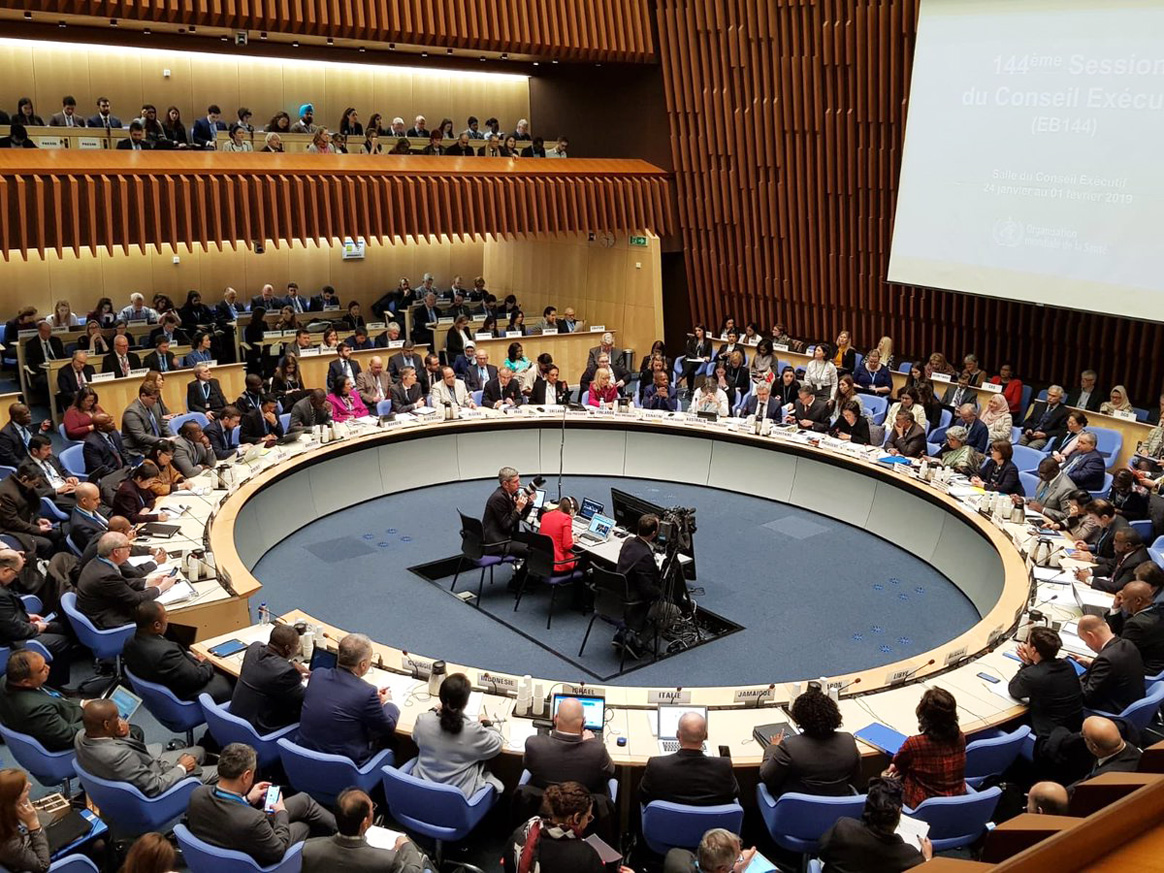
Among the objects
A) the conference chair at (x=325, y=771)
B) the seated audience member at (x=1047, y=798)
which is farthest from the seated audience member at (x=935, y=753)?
the conference chair at (x=325, y=771)

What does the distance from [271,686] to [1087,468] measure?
7168 millimetres

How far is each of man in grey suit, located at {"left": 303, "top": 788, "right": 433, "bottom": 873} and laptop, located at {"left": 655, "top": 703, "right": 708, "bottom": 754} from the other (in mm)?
1528

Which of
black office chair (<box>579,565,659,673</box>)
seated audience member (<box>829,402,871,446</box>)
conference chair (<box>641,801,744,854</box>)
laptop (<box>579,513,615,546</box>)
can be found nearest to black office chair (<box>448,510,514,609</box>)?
laptop (<box>579,513,615,546</box>)

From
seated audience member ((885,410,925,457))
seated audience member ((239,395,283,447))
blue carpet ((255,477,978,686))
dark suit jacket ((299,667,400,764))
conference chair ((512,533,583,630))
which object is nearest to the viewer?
dark suit jacket ((299,667,400,764))

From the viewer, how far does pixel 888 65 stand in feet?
40.0

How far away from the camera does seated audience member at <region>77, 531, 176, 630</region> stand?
5816mm

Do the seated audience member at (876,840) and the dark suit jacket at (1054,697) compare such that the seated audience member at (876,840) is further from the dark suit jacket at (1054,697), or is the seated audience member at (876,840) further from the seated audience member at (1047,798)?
the dark suit jacket at (1054,697)

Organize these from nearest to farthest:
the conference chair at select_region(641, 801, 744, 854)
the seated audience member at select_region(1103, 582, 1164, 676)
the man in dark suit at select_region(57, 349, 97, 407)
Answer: the conference chair at select_region(641, 801, 744, 854), the seated audience member at select_region(1103, 582, 1164, 676), the man in dark suit at select_region(57, 349, 97, 407)

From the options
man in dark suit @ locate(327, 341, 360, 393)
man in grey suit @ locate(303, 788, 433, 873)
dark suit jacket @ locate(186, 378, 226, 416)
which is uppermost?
man in dark suit @ locate(327, 341, 360, 393)

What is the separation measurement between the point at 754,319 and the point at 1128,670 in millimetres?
10792

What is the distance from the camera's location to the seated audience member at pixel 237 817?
3.80 meters

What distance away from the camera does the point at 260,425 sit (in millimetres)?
9766

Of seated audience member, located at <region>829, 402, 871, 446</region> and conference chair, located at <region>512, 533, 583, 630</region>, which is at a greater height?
seated audience member, located at <region>829, 402, 871, 446</region>

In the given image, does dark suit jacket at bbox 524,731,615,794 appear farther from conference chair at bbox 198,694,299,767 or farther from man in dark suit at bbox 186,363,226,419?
man in dark suit at bbox 186,363,226,419
